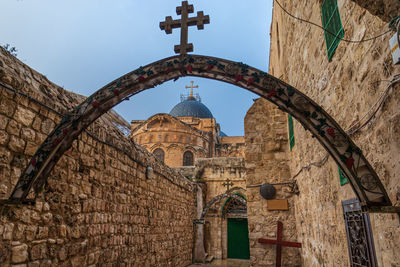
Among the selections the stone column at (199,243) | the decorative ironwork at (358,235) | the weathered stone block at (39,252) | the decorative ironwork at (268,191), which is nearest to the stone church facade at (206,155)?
the stone column at (199,243)

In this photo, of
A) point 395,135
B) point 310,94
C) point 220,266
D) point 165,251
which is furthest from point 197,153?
point 395,135

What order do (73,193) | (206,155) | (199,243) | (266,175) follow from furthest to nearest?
(206,155)
(199,243)
(266,175)
(73,193)

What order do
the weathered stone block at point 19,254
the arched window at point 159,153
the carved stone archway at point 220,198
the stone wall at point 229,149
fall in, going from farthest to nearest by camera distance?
the stone wall at point 229,149 → the arched window at point 159,153 → the carved stone archway at point 220,198 → the weathered stone block at point 19,254

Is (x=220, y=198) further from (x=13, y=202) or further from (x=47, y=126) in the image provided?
(x=13, y=202)

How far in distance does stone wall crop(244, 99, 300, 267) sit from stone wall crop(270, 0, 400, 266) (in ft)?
3.47

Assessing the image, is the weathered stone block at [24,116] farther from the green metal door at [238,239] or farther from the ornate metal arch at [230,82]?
the green metal door at [238,239]

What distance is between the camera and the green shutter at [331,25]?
2.98 m

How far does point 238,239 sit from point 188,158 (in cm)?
1045

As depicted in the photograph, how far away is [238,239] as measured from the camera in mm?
14328

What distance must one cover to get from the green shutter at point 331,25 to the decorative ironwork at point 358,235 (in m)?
1.69

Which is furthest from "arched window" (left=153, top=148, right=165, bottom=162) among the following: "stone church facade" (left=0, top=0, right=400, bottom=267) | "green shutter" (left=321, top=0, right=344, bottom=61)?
"green shutter" (left=321, top=0, right=344, bottom=61)

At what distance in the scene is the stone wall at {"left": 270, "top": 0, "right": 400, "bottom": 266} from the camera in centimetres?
205

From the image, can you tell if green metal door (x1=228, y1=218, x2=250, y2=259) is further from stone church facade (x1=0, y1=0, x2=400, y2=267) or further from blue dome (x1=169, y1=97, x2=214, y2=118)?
blue dome (x1=169, y1=97, x2=214, y2=118)

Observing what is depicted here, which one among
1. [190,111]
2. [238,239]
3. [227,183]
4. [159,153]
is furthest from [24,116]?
[190,111]
